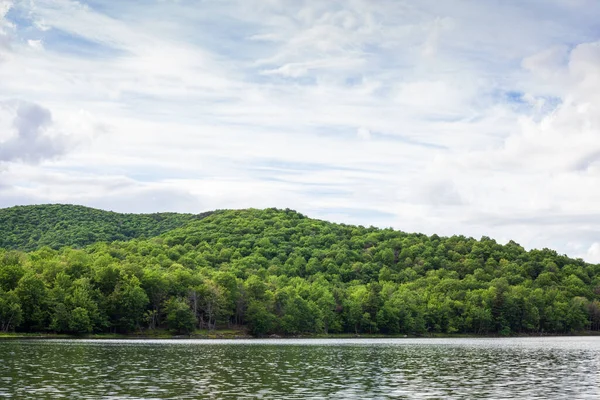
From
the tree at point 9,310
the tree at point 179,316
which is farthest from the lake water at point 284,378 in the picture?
the tree at point 179,316

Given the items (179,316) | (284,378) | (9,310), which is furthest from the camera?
(179,316)

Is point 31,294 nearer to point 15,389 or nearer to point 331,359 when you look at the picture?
point 331,359

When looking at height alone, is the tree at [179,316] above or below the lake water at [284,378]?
above

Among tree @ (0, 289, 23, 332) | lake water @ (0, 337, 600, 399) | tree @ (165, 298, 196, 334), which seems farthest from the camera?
tree @ (165, 298, 196, 334)

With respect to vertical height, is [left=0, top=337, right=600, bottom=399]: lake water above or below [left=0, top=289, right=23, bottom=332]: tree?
below

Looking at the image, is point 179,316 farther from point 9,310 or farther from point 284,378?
point 284,378

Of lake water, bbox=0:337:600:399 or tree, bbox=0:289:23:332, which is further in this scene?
tree, bbox=0:289:23:332

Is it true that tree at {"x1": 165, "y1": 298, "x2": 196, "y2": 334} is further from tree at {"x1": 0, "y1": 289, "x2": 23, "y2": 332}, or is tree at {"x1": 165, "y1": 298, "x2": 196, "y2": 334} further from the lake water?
the lake water

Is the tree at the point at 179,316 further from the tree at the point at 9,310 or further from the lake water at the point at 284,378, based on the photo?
the lake water at the point at 284,378

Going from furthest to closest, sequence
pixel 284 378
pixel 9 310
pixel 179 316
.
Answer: pixel 179 316
pixel 9 310
pixel 284 378

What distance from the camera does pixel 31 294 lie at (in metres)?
142

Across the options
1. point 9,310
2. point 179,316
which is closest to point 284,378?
point 9,310

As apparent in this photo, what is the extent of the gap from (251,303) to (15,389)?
137 m

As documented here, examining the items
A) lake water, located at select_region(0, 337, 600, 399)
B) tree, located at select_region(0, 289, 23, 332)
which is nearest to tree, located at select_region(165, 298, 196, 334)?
tree, located at select_region(0, 289, 23, 332)
